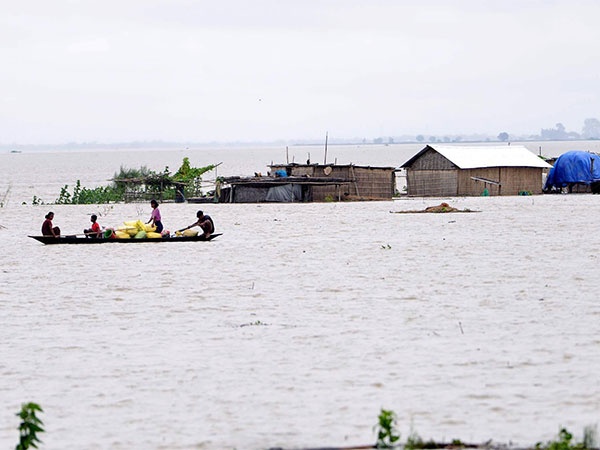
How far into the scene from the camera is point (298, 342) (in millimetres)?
10055

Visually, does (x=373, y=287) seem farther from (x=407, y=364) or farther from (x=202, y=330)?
(x=407, y=364)

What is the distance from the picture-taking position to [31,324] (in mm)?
11445

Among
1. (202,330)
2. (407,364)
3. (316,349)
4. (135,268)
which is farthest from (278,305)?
(135,268)

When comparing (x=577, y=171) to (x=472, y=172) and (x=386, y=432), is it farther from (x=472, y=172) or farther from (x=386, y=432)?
(x=386, y=432)

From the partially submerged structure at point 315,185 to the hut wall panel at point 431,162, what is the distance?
2.08 m

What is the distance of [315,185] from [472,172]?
726cm

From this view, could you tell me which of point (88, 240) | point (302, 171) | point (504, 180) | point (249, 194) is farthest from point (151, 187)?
point (88, 240)

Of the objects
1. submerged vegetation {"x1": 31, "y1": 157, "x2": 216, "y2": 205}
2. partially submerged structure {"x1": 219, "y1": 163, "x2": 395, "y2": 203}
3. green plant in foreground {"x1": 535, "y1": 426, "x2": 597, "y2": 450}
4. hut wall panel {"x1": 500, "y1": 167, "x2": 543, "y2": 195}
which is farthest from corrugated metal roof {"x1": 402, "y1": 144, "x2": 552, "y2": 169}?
green plant in foreground {"x1": 535, "y1": 426, "x2": 597, "y2": 450}

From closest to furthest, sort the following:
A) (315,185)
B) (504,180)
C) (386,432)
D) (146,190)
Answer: (386,432) → (315,185) → (504,180) → (146,190)

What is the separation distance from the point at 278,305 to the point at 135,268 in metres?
5.44

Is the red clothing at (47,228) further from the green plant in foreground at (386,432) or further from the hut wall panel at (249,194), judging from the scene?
the hut wall panel at (249,194)

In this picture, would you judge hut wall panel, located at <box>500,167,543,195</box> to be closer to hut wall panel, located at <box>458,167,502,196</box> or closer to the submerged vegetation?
Result: hut wall panel, located at <box>458,167,502,196</box>

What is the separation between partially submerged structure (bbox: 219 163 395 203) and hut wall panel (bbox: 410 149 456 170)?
6.82 feet

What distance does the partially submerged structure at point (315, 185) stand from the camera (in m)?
38.1
